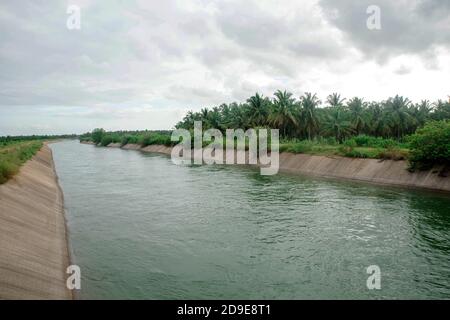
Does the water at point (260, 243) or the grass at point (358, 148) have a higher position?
the grass at point (358, 148)

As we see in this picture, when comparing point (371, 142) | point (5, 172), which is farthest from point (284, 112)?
point (5, 172)

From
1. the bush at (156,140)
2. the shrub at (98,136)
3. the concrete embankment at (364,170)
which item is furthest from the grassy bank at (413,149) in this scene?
the shrub at (98,136)

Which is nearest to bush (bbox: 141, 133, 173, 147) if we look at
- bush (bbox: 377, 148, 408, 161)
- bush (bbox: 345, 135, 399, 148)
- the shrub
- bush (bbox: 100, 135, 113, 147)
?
bush (bbox: 100, 135, 113, 147)

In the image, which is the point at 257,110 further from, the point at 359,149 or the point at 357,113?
the point at 359,149

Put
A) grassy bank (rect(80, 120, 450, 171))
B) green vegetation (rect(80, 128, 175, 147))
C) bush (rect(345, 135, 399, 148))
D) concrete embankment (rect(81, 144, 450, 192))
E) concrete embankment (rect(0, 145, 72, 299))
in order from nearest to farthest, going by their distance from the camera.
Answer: concrete embankment (rect(0, 145, 72, 299))
grassy bank (rect(80, 120, 450, 171))
concrete embankment (rect(81, 144, 450, 192))
bush (rect(345, 135, 399, 148))
green vegetation (rect(80, 128, 175, 147))

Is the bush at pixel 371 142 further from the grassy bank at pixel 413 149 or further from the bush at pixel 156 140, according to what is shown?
the bush at pixel 156 140

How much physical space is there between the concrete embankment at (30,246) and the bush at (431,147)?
3342 cm

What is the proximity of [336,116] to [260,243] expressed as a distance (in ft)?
178

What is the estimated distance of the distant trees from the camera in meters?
70.5

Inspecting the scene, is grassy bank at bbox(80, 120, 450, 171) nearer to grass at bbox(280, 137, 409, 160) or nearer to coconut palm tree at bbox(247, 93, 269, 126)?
grass at bbox(280, 137, 409, 160)

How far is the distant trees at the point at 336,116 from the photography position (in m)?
70.5

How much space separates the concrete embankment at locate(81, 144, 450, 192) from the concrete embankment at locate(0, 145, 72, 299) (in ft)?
107

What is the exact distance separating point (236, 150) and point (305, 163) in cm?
2063
